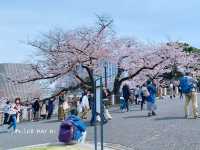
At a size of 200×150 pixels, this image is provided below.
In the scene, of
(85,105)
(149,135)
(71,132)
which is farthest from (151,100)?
(71,132)

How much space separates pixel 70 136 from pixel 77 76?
81.2 feet

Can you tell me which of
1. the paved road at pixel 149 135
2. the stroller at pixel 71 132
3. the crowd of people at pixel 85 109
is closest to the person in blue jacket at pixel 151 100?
the crowd of people at pixel 85 109

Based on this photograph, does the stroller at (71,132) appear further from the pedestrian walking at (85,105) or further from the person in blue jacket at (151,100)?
the pedestrian walking at (85,105)

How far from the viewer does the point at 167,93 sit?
4703 centimetres

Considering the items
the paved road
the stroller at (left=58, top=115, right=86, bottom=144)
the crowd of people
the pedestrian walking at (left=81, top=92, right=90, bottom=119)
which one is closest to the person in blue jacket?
the crowd of people

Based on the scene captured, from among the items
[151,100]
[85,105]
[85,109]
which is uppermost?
[151,100]

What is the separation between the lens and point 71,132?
39.9 feet

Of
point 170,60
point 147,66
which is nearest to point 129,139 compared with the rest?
point 147,66

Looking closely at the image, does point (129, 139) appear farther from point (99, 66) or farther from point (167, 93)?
point (167, 93)

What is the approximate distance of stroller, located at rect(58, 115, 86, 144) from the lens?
1214 cm

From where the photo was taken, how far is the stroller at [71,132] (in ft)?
39.8

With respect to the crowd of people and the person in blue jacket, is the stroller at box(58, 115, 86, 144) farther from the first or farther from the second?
the person in blue jacket

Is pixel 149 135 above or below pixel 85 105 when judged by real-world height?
below

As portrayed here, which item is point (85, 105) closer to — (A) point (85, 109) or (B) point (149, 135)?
(A) point (85, 109)
